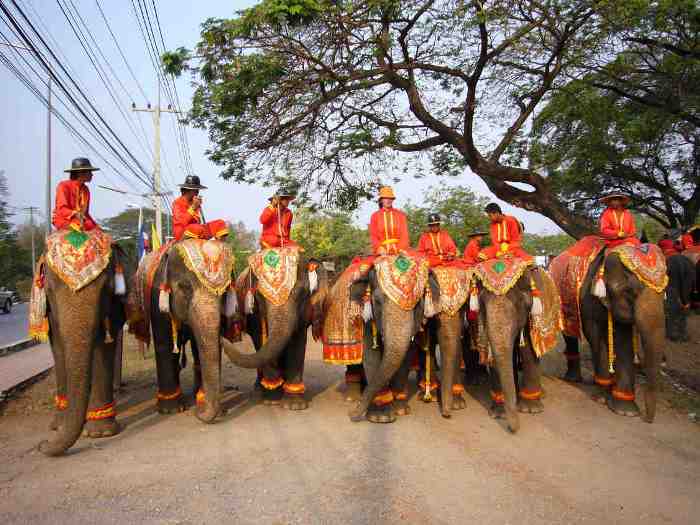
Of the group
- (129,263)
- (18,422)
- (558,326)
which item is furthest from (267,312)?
(558,326)

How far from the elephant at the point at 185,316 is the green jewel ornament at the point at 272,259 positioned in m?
0.46

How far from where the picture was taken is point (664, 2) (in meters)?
8.78

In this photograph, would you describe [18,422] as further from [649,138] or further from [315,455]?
[649,138]

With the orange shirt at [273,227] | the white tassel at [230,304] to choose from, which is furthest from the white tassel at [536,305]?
the white tassel at [230,304]

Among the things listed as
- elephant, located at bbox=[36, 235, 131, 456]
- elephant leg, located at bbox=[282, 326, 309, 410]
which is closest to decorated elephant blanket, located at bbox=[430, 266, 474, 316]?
elephant leg, located at bbox=[282, 326, 309, 410]

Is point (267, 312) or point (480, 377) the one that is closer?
point (267, 312)

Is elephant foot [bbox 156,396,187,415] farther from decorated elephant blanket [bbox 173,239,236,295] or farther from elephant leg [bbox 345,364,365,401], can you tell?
elephant leg [bbox 345,364,365,401]

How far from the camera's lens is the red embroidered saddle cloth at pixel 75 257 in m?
4.87

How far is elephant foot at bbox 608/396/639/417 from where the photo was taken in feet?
20.9

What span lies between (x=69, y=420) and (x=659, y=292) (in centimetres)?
664

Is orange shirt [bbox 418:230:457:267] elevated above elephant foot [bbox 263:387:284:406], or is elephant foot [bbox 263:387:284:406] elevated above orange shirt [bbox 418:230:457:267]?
orange shirt [bbox 418:230:457:267]

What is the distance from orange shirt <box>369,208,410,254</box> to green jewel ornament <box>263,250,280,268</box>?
50.0 inches

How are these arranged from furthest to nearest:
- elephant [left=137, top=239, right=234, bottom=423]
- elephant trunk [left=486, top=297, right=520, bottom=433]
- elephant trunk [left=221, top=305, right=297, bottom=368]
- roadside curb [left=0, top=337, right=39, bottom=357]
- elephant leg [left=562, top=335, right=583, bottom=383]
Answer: roadside curb [left=0, top=337, right=39, bottom=357] < elephant leg [left=562, top=335, right=583, bottom=383] < elephant trunk [left=221, top=305, right=297, bottom=368] < elephant trunk [left=486, top=297, right=520, bottom=433] < elephant [left=137, top=239, right=234, bottom=423]

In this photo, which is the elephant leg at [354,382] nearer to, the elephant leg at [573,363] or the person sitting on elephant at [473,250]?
the person sitting on elephant at [473,250]
